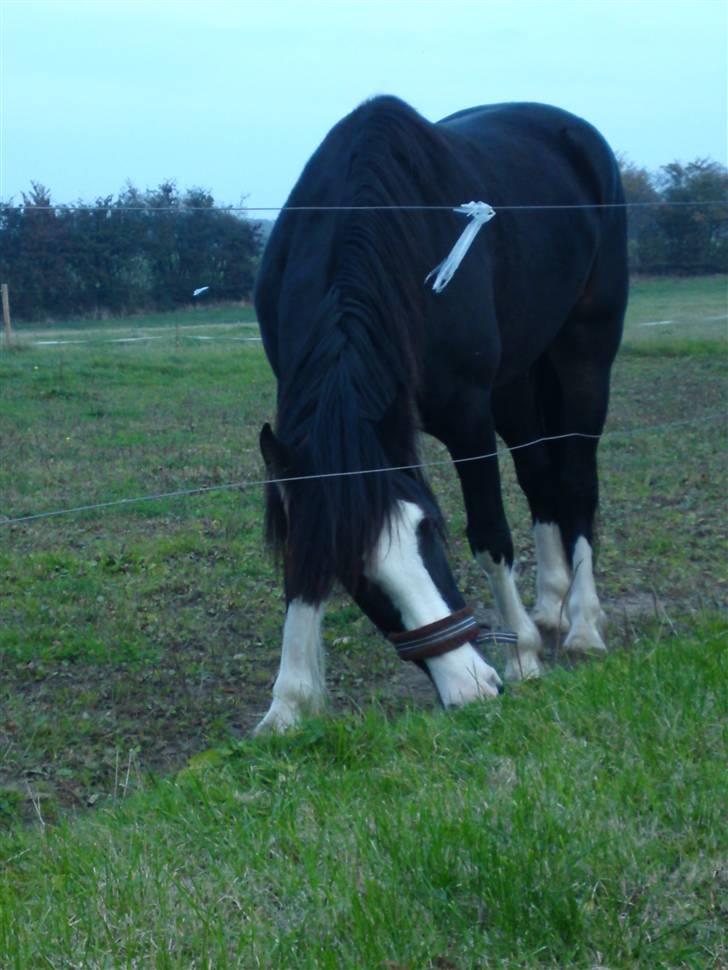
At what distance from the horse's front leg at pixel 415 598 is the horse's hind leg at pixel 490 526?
0.98 m

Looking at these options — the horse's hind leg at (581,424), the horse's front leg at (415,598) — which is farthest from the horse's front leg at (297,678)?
the horse's hind leg at (581,424)

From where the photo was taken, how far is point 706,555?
6070mm

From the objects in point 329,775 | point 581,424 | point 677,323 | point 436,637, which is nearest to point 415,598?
point 436,637

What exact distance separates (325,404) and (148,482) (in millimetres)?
4230

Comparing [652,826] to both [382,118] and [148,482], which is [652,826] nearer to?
[382,118]

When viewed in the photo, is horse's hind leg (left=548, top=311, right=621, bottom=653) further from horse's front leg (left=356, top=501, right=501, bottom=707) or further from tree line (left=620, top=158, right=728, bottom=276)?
tree line (left=620, top=158, right=728, bottom=276)

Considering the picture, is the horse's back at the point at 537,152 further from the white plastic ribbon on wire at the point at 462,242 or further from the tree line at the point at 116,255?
the tree line at the point at 116,255

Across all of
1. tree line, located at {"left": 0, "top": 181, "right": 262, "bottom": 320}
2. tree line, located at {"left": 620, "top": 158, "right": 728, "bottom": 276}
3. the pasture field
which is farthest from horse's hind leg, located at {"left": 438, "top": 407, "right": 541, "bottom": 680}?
tree line, located at {"left": 620, "top": 158, "right": 728, "bottom": 276}

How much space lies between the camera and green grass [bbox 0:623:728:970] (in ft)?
7.09

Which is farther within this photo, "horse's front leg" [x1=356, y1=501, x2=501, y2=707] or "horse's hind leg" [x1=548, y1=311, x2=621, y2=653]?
"horse's hind leg" [x1=548, y1=311, x2=621, y2=653]

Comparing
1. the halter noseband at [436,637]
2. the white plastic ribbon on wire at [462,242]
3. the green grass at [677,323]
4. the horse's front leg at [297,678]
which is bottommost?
the horse's front leg at [297,678]

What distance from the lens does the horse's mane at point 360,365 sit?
335 centimetres

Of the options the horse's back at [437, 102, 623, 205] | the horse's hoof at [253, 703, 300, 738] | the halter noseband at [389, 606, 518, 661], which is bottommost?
the horse's hoof at [253, 703, 300, 738]

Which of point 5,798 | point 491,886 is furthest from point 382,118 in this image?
point 491,886
